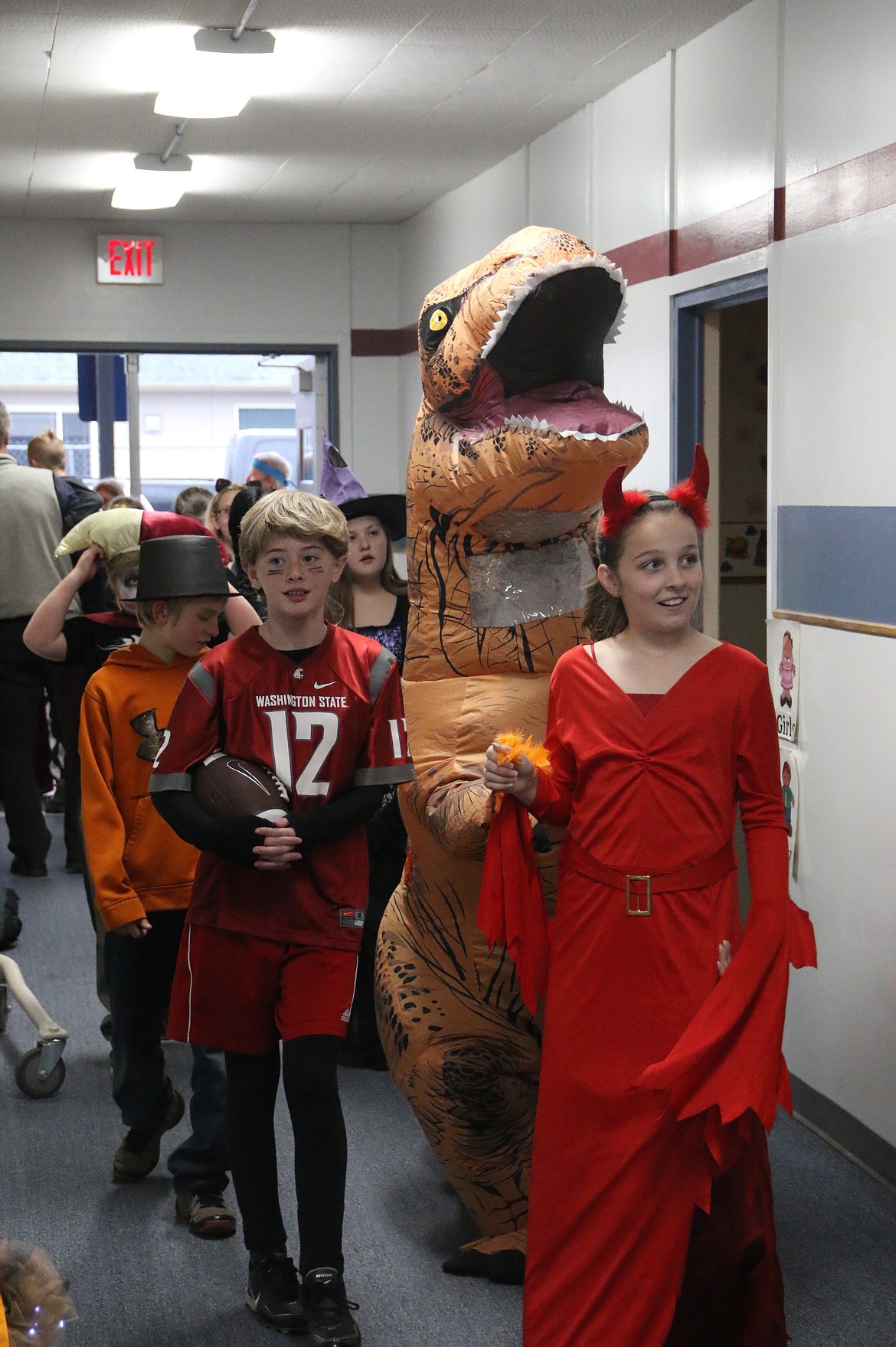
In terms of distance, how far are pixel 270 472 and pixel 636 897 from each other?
210 inches

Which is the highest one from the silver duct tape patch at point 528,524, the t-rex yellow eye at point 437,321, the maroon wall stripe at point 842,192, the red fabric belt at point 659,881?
the maroon wall stripe at point 842,192

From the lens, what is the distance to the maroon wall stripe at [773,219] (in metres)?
3.03

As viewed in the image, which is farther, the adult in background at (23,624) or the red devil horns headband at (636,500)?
the adult in background at (23,624)

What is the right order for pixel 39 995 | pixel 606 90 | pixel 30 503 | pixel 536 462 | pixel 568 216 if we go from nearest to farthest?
pixel 536 462
pixel 39 995
pixel 606 90
pixel 568 216
pixel 30 503

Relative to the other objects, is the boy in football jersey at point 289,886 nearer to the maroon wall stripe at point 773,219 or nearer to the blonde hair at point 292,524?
the blonde hair at point 292,524

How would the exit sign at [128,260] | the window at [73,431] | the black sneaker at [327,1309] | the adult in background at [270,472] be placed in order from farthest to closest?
the window at [73,431] → the exit sign at [128,260] → the adult in background at [270,472] → the black sneaker at [327,1309]

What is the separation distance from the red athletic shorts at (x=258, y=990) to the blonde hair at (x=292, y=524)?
655 millimetres

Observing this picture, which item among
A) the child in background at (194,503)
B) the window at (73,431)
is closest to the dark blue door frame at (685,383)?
the child in background at (194,503)

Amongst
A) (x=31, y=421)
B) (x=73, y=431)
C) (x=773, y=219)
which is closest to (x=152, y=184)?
(x=773, y=219)

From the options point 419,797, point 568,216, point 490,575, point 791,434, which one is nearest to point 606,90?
point 568,216

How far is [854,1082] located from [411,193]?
4.92 meters

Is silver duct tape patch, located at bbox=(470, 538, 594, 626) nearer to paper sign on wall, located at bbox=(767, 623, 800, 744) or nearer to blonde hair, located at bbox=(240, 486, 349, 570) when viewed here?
blonde hair, located at bbox=(240, 486, 349, 570)

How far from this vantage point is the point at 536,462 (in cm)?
246

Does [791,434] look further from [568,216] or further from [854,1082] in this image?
[568,216]
